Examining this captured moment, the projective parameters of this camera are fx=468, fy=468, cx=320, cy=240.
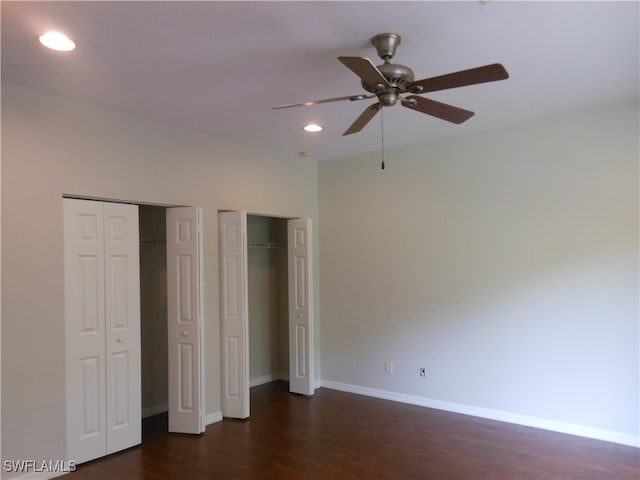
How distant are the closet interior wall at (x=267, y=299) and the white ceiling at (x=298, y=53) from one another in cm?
231

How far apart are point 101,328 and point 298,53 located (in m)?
2.65

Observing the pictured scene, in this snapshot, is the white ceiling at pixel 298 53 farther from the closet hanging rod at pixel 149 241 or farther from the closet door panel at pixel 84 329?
the closet hanging rod at pixel 149 241

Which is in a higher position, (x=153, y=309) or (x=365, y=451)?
(x=153, y=309)

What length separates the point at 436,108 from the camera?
2.76 m

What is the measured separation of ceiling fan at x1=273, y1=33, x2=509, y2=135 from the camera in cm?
221

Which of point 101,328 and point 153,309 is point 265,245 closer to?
point 153,309

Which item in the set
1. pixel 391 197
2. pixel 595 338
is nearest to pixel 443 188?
pixel 391 197

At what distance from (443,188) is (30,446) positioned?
4270mm

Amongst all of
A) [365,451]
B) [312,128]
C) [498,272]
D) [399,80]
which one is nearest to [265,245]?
[312,128]

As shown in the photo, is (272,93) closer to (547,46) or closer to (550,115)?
(547,46)

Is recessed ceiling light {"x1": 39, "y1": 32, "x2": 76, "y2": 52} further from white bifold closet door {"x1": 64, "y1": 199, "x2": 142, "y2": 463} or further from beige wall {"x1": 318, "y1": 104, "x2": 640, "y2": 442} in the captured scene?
beige wall {"x1": 318, "y1": 104, "x2": 640, "y2": 442}

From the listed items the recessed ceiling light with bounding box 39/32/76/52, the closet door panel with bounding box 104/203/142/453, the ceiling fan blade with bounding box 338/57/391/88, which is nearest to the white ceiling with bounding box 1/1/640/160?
the recessed ceiling light with bounding box 39/32/76/52

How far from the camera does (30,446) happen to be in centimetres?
328

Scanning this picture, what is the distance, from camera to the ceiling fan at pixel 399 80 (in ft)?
7.25
